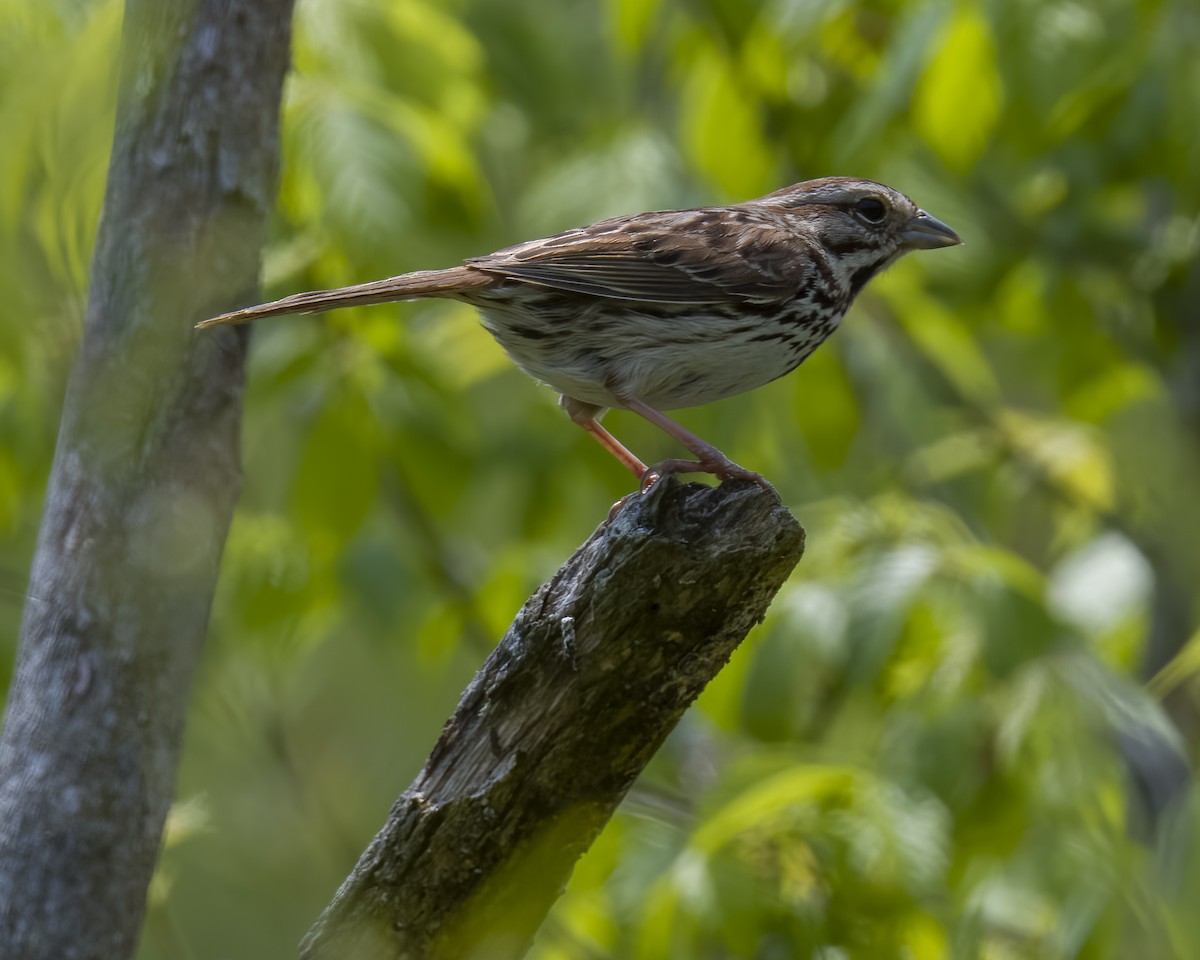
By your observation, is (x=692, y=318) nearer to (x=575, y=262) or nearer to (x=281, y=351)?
(x=575, y=262)

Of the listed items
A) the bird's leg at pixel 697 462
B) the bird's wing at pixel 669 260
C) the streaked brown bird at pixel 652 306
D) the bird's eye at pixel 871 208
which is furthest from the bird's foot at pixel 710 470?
the bird's eye at pixel 871 208

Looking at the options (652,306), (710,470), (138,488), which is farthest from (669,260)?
(138,488)

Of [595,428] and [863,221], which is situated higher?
[863,221]

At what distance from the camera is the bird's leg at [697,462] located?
3.32 metres

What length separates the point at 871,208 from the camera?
5.03 meters

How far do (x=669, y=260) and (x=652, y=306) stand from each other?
0.23 meters

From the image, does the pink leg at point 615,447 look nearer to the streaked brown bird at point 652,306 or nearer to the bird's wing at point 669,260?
the streaked brown bird at point 652,306

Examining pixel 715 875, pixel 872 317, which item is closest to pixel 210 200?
pixel 715 875

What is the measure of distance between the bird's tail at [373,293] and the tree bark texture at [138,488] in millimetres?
183

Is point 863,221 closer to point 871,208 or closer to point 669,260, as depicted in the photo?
point 871,208

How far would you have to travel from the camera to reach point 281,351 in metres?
5.38

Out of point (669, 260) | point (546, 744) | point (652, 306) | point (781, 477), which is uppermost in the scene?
point (669, 260)

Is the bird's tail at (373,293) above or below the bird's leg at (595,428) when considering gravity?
above

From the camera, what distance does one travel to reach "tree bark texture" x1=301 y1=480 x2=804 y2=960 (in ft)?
9.59
